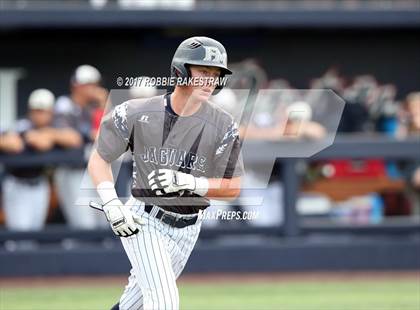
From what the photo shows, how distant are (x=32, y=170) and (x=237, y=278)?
2338 millimetres

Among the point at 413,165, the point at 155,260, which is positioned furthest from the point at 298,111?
the point at 155,260

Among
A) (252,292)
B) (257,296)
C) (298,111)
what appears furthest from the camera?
(298,111)

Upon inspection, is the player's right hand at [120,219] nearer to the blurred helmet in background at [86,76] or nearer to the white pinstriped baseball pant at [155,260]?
the white pinstriped baseball pant at [155,260]

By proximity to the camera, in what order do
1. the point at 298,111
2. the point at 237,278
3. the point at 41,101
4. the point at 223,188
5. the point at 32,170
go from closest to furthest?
the point at 223,188 < the point at 41,101 < the point at 32,170 < the point at 298,111 < the point at 237,278

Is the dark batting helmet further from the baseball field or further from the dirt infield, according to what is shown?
the dirt infield

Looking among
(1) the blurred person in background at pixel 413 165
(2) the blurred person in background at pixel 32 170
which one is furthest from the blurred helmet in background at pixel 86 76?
(1) the blurred person in background at pixel 413 165

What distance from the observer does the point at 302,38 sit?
43.6ft

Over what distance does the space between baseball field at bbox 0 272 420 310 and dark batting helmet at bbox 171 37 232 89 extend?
3.16 m

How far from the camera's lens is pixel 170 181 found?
4961 millimetres

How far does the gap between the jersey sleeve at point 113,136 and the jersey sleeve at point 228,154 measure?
50 cm

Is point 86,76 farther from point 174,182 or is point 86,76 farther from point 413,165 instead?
point 174,182

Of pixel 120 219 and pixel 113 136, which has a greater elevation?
pixel 113 136

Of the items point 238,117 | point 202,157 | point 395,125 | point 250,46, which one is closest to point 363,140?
point 395,125

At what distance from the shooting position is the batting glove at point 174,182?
4961 mm
